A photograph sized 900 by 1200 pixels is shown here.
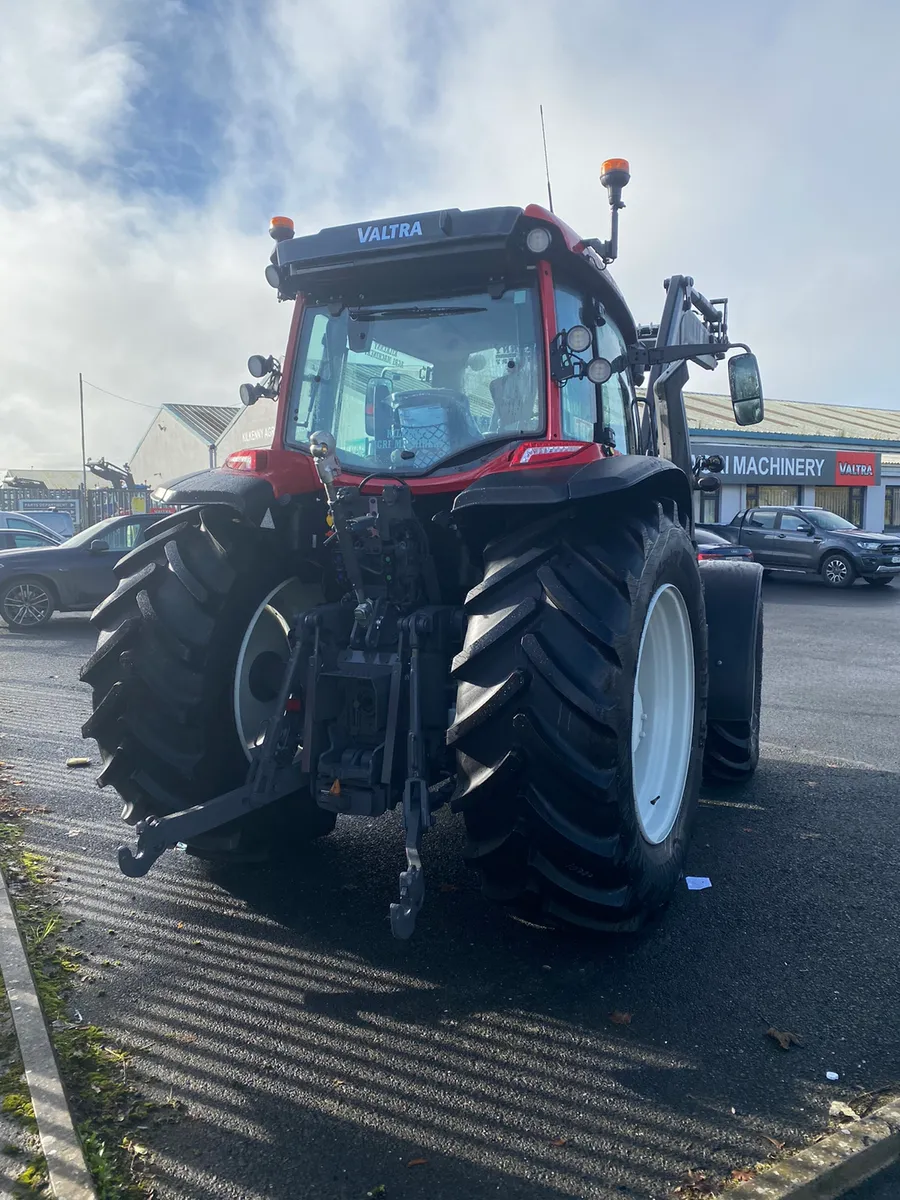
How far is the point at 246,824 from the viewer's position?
12.4 feet

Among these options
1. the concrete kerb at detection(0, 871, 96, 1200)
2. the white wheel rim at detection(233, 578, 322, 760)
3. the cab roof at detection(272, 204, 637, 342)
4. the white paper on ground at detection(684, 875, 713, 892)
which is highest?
the cab roof at detection(272, 204, 637, 342)

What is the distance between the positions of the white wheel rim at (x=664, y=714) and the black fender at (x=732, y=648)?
98 cm

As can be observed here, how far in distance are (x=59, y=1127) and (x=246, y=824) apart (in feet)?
5.05

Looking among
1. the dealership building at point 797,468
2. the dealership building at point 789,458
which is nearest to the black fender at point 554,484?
the dealership building at point 789,458

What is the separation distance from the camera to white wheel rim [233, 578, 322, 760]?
369cm

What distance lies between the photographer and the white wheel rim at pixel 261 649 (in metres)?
3.69

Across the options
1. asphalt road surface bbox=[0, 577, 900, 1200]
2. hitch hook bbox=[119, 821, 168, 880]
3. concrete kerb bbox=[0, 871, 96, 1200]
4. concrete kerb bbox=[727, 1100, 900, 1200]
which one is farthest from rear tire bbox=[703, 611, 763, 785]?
concrete kerb bbox=[0, 871, 96, 1200]

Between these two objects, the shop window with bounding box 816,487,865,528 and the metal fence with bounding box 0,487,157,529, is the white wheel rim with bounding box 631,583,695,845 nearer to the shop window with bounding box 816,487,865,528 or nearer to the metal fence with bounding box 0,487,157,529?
the metal fence with bounding box 0,487,157,529

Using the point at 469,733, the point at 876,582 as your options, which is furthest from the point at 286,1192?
the point at 876,582

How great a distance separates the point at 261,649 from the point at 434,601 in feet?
2.67

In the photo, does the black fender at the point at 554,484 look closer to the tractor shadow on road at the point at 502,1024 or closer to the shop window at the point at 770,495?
the tractor shadow on road at the point at 502,1024

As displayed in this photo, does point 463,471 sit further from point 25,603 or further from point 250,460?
point 25,603

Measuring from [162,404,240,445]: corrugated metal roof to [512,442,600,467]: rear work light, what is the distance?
104 ft

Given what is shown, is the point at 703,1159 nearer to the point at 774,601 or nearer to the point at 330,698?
the point at 330,698
